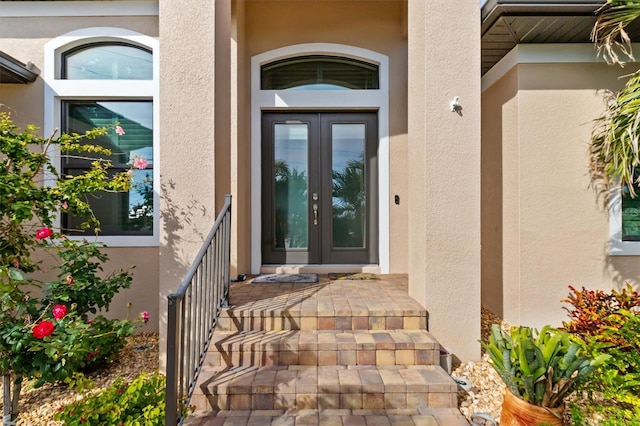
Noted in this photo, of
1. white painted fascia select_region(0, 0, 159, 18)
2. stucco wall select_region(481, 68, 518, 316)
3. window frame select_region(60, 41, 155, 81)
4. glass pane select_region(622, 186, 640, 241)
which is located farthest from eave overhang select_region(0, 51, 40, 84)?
glass pane select_region(622, 186, 640, 241)

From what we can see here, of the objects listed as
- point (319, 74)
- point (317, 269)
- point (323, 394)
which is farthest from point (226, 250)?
point (319, 74)

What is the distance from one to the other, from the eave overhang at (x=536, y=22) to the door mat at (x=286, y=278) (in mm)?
3753

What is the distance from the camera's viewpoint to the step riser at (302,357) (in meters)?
2.84

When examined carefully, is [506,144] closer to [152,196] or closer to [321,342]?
[321,342]

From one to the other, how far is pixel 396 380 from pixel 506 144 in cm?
341

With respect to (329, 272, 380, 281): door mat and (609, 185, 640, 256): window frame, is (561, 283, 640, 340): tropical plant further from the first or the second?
(329, 272, 380, 281): door mat

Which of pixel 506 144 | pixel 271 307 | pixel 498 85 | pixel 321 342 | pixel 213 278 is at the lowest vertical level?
pixel 321 342

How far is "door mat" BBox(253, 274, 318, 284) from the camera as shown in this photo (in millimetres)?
4363

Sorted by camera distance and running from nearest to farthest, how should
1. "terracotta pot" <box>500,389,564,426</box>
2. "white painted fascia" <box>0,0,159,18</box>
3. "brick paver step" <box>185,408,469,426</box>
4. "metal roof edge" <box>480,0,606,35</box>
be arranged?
"terracotta pot" <box>500,389,564,426</box>
"brick paver step" <box>185,408,469,426</box>
"metal roof edge" <box>480,0,606,35</box>
"white painted fascia" <box>0,0,159,18</box>

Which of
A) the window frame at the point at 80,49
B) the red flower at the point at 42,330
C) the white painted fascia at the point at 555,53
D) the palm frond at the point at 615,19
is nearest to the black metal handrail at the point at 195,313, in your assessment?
the red flower at the point at 42,330

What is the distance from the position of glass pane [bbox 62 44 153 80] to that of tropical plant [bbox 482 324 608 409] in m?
5.18

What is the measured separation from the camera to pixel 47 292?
3016 millimetres

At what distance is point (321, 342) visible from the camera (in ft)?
9.41

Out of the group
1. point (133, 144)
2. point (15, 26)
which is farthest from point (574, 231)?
point (15, 26)
